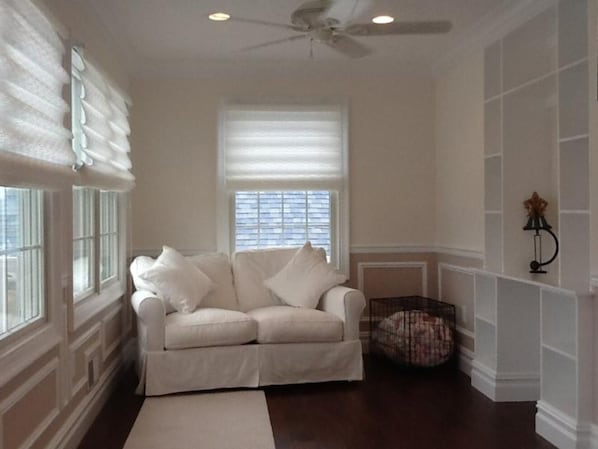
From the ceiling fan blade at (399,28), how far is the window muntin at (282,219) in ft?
6.95

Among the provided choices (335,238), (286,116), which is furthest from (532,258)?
(286,116)

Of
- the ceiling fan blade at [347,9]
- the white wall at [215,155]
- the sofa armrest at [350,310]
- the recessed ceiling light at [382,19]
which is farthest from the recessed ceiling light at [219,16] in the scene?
the sofa armrest at [350,310]

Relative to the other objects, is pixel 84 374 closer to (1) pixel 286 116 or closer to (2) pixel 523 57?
(1) pixel 286 116

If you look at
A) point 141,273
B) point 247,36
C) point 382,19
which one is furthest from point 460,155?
point 141,273

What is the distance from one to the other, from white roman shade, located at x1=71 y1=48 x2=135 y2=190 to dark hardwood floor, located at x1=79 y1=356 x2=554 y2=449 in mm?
1458

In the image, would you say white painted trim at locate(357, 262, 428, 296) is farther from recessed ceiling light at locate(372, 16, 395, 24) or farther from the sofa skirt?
recessed ceiling light at locate(372, 16, 395, 24)

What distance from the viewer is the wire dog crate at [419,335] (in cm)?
494

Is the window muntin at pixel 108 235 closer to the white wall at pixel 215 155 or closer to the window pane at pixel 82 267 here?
the window pane at pixel 82 267

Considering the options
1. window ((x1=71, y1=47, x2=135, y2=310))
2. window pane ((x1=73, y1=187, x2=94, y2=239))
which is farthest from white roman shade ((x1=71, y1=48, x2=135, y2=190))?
window pane ((x1=73, y1=187, x2=94, y2=239))

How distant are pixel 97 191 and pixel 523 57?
2951 millimetres

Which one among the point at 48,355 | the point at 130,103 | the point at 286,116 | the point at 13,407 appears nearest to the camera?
the point at 13,407

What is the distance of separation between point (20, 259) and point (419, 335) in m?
3.14

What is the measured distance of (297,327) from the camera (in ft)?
14.8

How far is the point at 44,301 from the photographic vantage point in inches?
119
